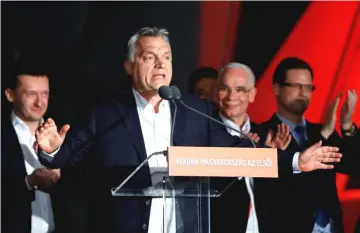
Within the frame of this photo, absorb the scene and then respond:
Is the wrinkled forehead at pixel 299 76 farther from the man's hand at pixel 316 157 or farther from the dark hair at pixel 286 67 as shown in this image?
the man's hand at pixel 316 157

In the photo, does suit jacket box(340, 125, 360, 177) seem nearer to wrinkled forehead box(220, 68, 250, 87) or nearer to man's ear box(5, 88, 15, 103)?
wrinkled forehead box(220, 68, 250, 87)

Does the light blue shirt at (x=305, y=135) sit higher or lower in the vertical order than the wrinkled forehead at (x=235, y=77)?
lower

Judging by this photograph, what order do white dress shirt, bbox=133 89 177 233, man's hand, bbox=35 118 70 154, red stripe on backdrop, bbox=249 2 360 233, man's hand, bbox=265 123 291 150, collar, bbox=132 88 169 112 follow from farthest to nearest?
red stripe on backdrop, bbox=249 2 360 233 < man's hand, bbox=265 123 291 150 < collar, bbox=132 88 169 112 < white dress shirt, bbox=133 89 177 233 < man's hand, bbox=35 118 70 154

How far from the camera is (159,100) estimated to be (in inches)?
160

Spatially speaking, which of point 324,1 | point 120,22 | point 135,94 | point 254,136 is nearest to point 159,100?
point 135,94

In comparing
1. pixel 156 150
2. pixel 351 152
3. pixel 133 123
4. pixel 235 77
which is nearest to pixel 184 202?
pixel 156 150

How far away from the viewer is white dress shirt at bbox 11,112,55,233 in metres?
4.55

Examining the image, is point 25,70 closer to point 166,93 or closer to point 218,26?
point 218,26

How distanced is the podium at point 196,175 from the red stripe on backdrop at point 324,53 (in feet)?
6.86

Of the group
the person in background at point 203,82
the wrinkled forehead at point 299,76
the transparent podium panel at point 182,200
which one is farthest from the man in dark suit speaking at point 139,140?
the person in background at point 203,82

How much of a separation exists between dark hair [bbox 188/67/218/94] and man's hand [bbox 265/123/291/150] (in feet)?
2.94

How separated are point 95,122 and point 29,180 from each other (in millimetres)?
687

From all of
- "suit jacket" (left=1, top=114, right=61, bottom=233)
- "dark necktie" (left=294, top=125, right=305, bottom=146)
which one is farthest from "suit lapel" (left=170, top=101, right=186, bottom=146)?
"dark necktie" (left=294, top=125, right=305, bottom=146)

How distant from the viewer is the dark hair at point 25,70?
482 cm
